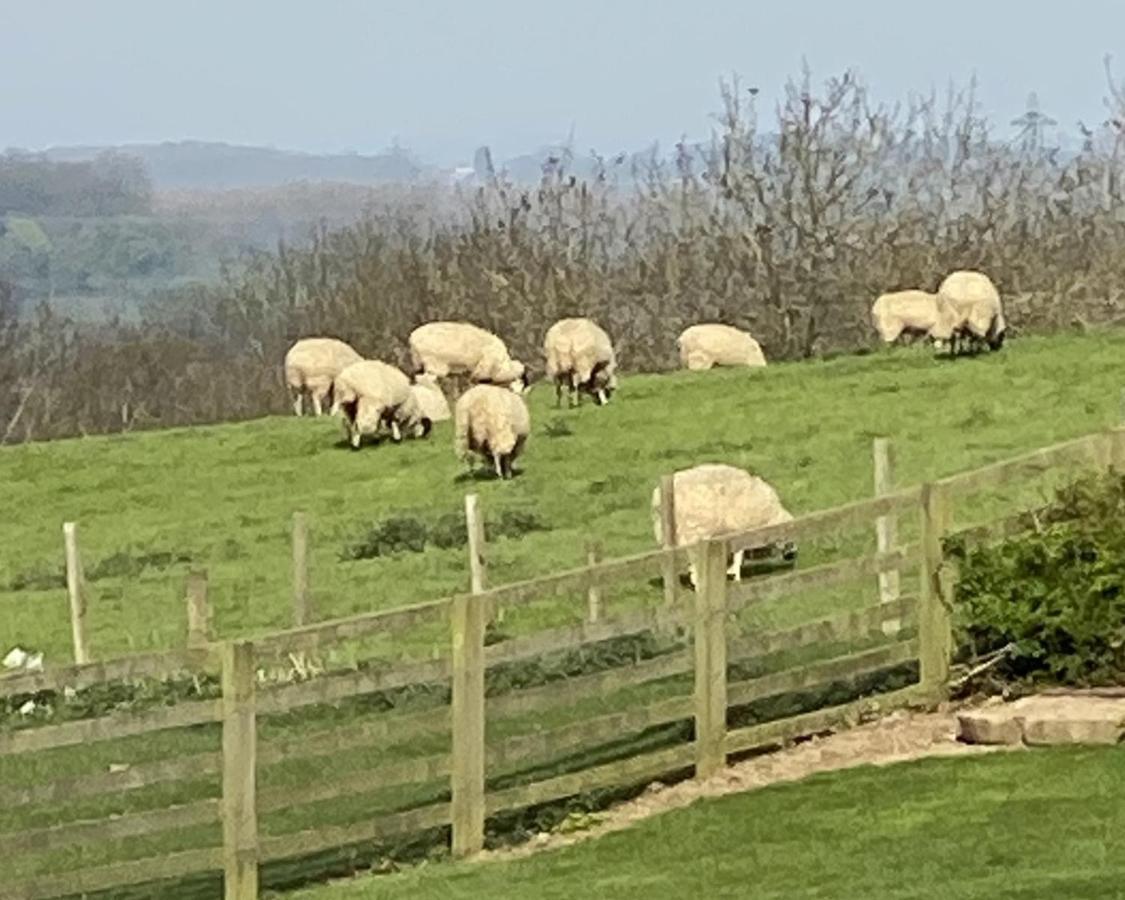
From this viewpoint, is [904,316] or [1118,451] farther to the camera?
[904,316]

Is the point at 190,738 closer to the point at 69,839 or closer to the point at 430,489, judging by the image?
the point at 69,839

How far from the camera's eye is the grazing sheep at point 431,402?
39969 mm

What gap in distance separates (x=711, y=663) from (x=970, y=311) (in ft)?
87.6

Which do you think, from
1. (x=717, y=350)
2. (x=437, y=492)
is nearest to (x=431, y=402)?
(x=437, y=492)

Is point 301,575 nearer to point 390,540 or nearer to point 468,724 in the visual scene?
point 390,540

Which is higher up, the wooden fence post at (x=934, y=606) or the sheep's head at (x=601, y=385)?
the wooden fence post at (x=934, y=606)

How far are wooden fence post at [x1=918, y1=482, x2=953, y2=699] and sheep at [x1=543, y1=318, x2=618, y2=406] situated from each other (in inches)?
940

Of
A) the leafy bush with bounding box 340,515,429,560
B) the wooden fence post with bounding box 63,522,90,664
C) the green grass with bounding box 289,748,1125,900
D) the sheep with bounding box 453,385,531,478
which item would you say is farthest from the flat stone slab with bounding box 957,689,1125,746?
the sheep with bounding box 453,385,531,478

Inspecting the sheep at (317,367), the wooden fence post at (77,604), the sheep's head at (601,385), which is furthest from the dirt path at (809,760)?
the sheep at (317,367)

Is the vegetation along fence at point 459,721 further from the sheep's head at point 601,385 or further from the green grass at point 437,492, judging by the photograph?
the sheep's head at point 601,385

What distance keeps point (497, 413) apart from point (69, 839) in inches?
847

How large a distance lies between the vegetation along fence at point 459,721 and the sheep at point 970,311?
22193mm

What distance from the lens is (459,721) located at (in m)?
13.8

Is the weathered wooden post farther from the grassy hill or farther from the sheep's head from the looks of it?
the sheep's head
